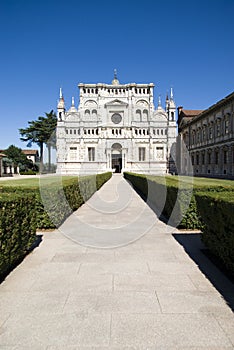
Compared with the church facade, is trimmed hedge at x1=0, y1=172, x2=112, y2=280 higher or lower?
lower

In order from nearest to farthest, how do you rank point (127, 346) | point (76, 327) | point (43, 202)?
point (127, 346) → point (76, 327) → point (43, 202)

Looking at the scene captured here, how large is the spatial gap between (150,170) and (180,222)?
55.5 m

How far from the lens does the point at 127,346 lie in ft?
9.21

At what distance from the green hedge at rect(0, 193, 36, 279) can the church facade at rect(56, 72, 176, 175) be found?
183 ft

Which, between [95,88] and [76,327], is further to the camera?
[95,88]

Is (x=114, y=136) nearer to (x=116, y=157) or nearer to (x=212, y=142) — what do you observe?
(x=116, y=157)

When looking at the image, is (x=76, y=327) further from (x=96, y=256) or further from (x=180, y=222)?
(x=180, y=222)

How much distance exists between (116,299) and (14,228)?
2.42 metres

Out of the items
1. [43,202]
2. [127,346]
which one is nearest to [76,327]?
[127,346]

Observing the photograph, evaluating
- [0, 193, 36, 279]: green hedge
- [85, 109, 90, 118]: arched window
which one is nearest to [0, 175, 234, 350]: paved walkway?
[0, 193, 36, 279]: green hedge

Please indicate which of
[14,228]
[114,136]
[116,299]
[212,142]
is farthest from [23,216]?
[114,136]

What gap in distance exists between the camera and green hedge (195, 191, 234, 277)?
4453 mm

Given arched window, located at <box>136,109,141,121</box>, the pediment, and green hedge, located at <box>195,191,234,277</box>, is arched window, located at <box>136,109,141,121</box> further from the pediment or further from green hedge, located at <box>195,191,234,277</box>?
green hedge, located at <box>195,191,234,277</box>

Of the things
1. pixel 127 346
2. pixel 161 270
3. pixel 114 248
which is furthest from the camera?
pixel 114 248
